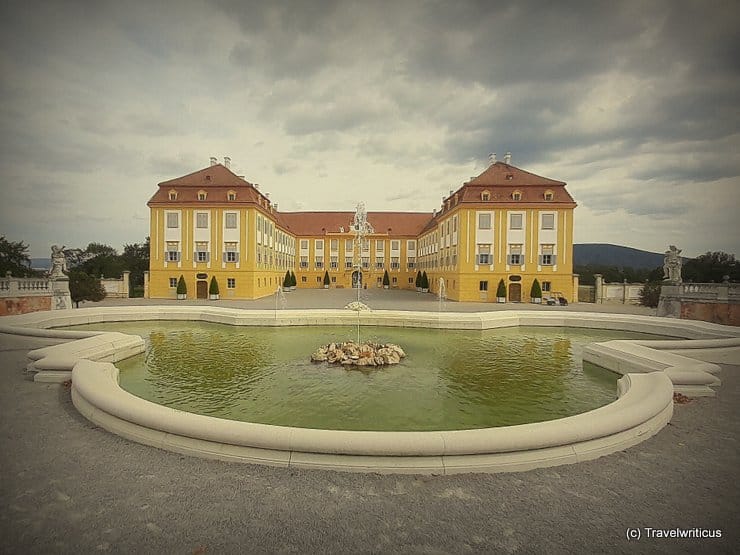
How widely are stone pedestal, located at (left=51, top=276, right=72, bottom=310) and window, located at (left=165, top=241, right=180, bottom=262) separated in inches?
517

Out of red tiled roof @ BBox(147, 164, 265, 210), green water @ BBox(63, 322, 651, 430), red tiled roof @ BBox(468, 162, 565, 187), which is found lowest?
green water @ BBox(63, 322, 651, 430)

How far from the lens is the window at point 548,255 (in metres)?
33.9

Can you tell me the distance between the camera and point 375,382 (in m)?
9.30

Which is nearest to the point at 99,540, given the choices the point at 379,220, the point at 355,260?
the point at 355,260

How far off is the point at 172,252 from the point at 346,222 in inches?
1233

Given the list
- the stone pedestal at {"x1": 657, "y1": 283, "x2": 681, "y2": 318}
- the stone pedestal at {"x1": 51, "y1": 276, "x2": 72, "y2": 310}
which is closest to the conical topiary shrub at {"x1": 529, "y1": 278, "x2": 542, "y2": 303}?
the stone pedestal at {"x1": 657, "y1": 283, "x2": 681, "y2": 318}

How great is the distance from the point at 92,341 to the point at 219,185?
2757 centimetres

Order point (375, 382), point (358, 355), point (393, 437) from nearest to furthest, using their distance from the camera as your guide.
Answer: point (393, 437) < point (375, 382) < point (358, 355)

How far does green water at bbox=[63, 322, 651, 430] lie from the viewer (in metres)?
7.11

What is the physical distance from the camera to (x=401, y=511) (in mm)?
3750

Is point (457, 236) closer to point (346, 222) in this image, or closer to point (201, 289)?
point (201, 289)

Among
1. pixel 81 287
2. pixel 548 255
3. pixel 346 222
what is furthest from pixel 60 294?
pixel 346 222

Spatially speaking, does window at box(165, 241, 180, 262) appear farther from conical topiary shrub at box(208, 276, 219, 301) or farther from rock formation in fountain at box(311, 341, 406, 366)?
rock formation in fountain at box(311, 341, 406, 366)

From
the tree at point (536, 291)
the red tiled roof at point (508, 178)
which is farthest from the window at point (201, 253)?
the tree at point (536, 291)
